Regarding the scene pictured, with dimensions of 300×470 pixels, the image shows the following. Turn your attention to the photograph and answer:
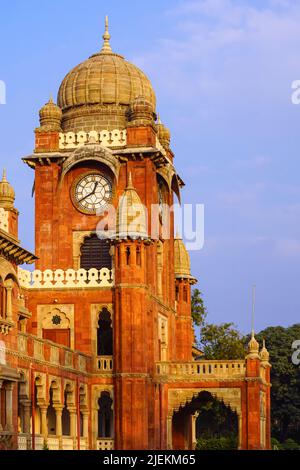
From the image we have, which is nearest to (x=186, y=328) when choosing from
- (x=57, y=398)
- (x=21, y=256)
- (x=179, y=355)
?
(x=179, y=355)

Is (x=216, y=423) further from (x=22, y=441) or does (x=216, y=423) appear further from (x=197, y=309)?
(x=22, y=441)

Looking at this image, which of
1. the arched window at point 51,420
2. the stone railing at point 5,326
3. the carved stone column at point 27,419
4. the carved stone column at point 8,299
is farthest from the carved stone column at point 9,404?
the arched window at point 51,420

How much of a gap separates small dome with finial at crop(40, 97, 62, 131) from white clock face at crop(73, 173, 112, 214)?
268 cm

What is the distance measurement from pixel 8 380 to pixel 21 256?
433 cm

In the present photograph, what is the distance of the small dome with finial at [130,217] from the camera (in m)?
54.0

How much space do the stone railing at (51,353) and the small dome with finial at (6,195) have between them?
468 cm

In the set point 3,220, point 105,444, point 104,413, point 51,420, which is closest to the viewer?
point 3,220

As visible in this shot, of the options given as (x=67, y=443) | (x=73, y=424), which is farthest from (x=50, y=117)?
(x=67, y=443)

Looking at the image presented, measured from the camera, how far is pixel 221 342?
80.6 m

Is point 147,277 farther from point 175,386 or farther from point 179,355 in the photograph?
point 179,355

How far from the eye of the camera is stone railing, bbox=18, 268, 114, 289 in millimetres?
55719

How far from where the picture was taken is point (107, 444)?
54.3m

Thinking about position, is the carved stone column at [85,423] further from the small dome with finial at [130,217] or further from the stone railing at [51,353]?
the small dome with finial at [130,217]

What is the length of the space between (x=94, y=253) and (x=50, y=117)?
647cm
